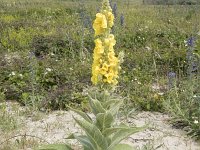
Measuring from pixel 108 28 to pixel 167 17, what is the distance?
11.6 m

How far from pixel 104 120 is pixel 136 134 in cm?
219

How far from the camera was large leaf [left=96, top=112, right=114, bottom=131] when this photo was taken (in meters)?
3.03

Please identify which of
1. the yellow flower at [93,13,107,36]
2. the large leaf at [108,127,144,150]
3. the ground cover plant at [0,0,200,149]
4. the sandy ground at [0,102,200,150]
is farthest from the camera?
the ground cover plant at [0,0,200,149]

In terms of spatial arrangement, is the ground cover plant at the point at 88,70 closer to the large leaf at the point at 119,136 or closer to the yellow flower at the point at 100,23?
the large leaf at the point at 119,136

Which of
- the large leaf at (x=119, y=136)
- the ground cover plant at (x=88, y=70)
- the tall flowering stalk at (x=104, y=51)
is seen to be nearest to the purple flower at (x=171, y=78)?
the ground cover plant at (x=88, y=70)

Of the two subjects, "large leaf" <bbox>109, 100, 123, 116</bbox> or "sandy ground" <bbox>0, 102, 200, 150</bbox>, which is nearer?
"large leaf" <bbox>109, 100, 123, 116</bbox>

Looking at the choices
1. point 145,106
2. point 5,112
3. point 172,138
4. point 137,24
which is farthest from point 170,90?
point 137,24

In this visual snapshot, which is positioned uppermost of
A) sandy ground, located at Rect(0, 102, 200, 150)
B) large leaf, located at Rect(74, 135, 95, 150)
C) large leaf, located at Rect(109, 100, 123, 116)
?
large leaf, located at Rect(109, 100, 123, 116)

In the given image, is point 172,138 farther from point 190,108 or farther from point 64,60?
point 64,60

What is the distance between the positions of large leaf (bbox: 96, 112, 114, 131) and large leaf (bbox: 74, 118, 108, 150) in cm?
7

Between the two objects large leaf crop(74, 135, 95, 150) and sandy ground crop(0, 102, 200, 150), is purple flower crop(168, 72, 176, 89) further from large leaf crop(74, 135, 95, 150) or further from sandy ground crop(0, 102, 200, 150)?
large leaf crop(74, 135, 95, 150)

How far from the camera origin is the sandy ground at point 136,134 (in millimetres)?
4864

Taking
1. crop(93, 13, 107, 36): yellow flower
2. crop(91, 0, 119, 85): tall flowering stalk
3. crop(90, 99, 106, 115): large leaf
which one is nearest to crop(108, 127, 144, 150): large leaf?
crop(90, 99, 106, 115): large leaf

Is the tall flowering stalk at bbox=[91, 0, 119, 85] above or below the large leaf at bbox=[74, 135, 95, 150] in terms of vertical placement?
above
